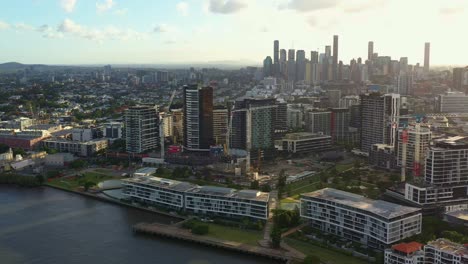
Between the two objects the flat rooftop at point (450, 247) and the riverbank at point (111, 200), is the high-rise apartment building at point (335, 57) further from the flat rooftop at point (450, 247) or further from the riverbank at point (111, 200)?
the flat rooftop at point (450, 247)

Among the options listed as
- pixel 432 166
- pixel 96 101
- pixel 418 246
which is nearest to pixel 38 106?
pixel 96 101

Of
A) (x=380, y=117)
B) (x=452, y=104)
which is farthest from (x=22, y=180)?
(x=452, y=104)

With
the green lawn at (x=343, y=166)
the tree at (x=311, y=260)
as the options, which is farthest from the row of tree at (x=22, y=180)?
the tree at (x=311, y=260)

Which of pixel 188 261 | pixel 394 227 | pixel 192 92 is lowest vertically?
pixel 188 261

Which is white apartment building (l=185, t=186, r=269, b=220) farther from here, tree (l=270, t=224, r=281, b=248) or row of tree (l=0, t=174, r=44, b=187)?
row of tree (l=0, t=174, r=44, b=187)

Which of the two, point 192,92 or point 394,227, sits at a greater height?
point 192,92

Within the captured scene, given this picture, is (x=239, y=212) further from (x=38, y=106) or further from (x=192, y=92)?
(x=38, y=106)
